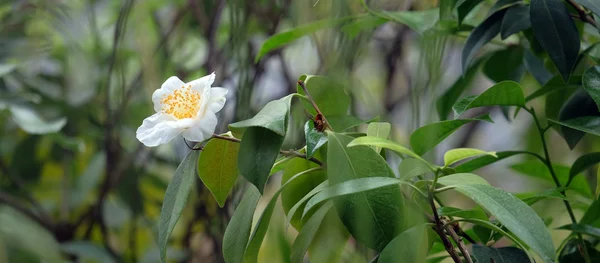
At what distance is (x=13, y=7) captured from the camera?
999 millimetres

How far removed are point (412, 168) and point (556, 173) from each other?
9.4 inches

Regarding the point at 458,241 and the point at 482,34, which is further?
the point at 482,34

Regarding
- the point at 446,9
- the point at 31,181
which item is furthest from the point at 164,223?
the point at 31,181

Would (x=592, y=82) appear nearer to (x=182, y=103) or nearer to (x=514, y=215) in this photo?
(x=514, y=215)

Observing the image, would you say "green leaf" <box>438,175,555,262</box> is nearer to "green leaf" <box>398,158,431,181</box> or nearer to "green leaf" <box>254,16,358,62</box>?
"green leaf" <box>398,158,431,181</box>

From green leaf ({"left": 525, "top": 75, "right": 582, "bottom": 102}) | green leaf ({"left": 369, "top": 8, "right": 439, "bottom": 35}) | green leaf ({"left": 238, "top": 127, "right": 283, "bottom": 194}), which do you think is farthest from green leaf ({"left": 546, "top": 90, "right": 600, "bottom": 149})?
green leaf ({"left": 238, "top": 127, "right": 283, "bottom": 194})

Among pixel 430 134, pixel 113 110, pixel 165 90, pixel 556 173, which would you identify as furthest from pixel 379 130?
pixel 113 110

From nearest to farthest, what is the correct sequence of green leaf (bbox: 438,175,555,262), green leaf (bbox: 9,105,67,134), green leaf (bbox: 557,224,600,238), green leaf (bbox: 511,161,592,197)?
green leaf (bbox: 438,175,555,262) < green leaf (bbox: 557,224,600,238) < green leaf (bbox: 511,161,592,197) < green leaf (bbox: 9,105,67,134)

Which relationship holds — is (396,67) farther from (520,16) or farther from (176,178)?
(176,178)

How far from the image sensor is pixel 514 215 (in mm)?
297

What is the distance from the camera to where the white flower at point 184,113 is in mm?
330

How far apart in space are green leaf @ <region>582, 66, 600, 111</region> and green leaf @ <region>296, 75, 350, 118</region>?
14cm

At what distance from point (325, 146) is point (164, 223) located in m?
0.10

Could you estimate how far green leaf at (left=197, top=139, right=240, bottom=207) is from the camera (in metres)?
0.35
